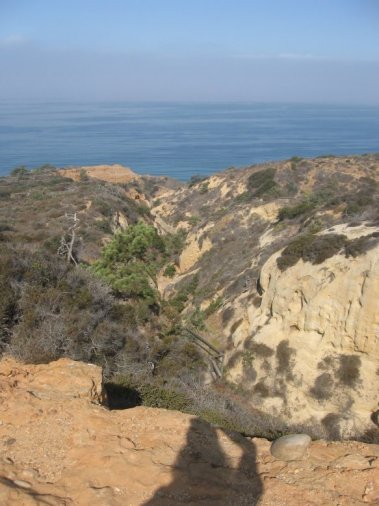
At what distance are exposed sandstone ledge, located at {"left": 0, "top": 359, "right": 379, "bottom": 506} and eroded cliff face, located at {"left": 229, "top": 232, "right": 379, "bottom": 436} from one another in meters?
8.50

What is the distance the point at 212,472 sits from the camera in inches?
232

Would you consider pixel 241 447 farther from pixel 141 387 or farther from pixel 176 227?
pixel 176 227

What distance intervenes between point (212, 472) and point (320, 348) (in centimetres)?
1103

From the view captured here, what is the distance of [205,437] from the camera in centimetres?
661

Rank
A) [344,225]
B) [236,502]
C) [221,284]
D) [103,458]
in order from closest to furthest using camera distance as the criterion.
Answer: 1. [236,502]
2. [103,458]
3. [344,225]
4. [221,284]

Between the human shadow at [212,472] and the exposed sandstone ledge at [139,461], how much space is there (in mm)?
13

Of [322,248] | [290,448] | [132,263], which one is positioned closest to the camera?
[290,448]

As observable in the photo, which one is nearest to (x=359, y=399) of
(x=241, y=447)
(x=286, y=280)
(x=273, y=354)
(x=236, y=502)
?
(x=273, y=354)

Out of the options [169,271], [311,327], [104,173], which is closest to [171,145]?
[104,173]

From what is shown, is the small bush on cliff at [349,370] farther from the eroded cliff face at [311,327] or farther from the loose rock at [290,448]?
the loose rock at [290,448]

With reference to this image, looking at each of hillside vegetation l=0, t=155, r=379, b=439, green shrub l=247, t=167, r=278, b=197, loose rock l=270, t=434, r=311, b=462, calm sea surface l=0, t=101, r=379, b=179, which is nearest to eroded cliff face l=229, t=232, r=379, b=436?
hillside vegetation l=0, t=155, r=379, b=439

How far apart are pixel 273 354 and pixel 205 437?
10.6 metres

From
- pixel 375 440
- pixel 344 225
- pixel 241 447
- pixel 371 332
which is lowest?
pixel 375 440

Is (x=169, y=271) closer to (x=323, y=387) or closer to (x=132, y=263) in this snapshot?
(x=132, y=263)
